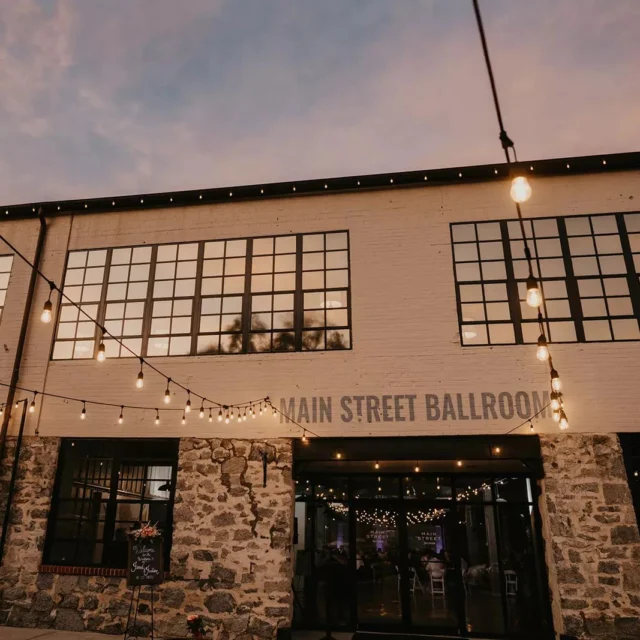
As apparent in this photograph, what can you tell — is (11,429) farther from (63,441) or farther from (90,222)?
(90,222)

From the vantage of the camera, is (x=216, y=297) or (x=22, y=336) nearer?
(x=216, y=297)

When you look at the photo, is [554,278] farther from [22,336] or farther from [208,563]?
[22,336]

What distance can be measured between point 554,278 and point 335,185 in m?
4.19

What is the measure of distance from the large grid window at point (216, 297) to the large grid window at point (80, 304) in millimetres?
19

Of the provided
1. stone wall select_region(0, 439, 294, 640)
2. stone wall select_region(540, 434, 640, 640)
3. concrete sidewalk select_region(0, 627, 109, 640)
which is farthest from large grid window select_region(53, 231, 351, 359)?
concrete sidewalk select_region(0, 627, 109, 640)

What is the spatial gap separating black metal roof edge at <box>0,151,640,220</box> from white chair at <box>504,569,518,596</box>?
249 inches

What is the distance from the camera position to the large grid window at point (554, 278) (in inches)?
332

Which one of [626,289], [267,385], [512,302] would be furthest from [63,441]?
[626,289]

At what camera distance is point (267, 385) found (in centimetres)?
877

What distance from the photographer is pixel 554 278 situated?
875cm

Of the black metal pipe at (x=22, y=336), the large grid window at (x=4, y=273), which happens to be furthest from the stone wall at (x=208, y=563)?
the large grid window at (x=4, y=273)

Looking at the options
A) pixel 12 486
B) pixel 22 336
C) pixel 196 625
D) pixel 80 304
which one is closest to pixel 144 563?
pixel 196 625

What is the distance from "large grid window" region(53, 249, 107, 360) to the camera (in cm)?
962

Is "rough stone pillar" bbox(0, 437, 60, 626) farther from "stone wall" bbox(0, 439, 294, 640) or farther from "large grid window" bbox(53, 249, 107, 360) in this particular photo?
"large grid window" bbox(53, 249, 107, 360)
